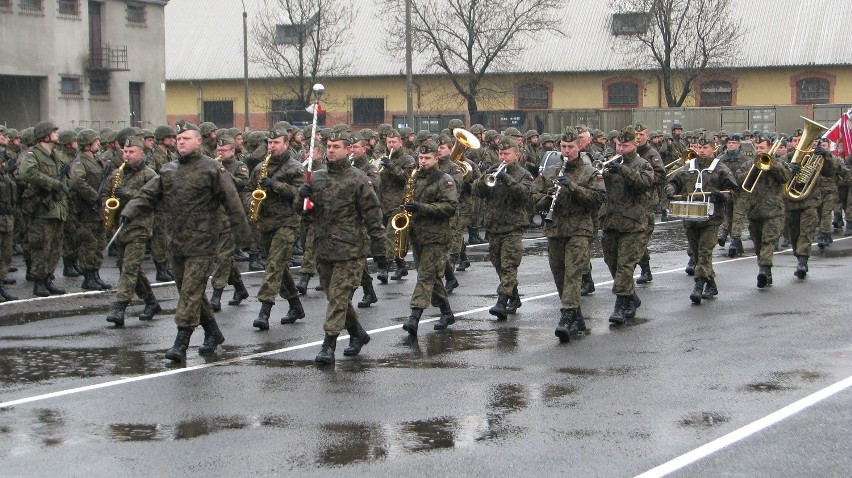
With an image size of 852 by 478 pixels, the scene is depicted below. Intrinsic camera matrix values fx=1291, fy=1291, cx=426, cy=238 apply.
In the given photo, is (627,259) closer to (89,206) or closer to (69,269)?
(89,206)

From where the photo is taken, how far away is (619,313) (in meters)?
12.7

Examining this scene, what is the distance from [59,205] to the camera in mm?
16078

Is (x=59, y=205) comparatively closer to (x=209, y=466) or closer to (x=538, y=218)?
(x=209, y=466)

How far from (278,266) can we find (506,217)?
2.38 meters

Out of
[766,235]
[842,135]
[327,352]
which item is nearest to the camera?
[327,352]

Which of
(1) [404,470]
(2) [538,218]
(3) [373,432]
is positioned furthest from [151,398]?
(2) [538,218]

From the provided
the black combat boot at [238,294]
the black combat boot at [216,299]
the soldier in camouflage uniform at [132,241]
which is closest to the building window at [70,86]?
the soldier in camouflage uniform at [132,241]

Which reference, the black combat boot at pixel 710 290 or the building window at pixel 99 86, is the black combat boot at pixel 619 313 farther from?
the building window at pixel 99 86

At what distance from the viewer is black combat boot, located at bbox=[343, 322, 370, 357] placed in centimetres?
1104

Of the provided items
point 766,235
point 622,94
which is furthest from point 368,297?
point 622,94

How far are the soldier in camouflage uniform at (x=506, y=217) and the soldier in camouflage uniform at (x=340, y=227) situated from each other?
7.99 feet

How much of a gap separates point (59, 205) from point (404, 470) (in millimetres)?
9975

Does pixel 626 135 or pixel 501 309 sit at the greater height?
pixel 626 135

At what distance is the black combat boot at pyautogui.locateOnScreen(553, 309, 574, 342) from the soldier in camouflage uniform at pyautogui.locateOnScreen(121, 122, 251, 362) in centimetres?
299
